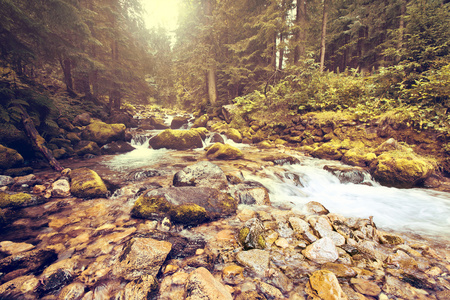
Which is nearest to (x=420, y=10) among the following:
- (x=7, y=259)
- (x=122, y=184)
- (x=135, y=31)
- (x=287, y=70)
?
(x=287, y=70)

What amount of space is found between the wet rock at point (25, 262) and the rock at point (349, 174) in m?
7.32

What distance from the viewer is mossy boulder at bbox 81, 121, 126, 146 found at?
8.57 m

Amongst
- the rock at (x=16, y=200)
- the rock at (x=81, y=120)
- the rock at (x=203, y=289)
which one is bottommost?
the rock at (x=203, y=289)

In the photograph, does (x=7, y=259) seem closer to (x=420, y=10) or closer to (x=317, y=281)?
(x=317, y=281)

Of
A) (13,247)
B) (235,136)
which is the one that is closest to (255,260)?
(13,247)

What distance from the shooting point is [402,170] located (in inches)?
212

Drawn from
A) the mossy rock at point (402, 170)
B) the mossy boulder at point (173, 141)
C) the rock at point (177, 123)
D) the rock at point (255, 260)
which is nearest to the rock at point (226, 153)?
the mossy boulder at point (173, 141)

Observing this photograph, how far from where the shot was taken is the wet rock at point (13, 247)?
Result: 7.74ft

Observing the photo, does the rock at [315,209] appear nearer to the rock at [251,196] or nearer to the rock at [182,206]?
the rock at [251,196]

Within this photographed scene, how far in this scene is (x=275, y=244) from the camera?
9.04 feet

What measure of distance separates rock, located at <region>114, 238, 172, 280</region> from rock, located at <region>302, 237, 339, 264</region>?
6.63ft

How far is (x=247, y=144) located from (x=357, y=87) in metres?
6.51

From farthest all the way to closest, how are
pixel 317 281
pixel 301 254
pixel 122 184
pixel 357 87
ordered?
pixel 357 87 < pixel 122 184 < pixel 301 254 < pixel 317 281

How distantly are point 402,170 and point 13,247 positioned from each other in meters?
9.05
